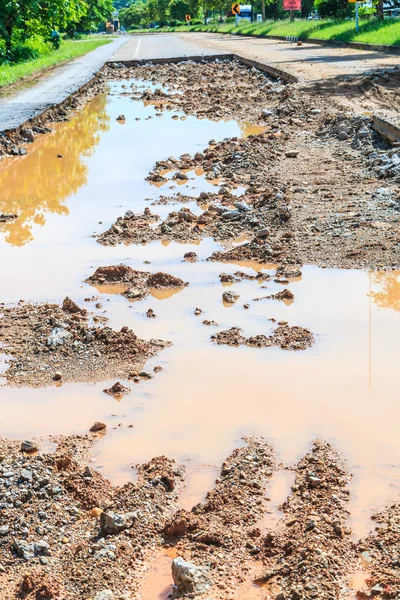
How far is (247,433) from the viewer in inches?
192

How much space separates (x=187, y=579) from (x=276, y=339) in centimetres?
299

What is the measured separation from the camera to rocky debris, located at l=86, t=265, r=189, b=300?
735 centimetres

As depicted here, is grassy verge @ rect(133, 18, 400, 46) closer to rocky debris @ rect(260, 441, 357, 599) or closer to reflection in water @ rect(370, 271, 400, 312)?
reflection in water @ rect(370, 271, 400, 312)

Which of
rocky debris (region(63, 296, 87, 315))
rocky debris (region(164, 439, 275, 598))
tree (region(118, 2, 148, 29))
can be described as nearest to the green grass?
rocky debris (region(63, 296, 87, 315))

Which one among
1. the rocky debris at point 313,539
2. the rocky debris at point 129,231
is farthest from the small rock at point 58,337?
the rocky debris at point 129,231

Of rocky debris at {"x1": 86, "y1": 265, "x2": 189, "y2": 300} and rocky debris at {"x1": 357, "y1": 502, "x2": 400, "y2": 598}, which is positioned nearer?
rocky debris at {"x1": 357, "y1": 502, "x2": 400, "y2": 598}

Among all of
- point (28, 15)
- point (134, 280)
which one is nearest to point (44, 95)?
point (28, 15)

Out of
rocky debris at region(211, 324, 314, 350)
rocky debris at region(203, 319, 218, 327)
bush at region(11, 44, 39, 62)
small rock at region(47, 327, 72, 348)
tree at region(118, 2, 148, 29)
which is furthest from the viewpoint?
tree at region(118, 2, 148, 29)

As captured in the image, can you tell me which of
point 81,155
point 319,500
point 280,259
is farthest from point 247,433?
point 81,155

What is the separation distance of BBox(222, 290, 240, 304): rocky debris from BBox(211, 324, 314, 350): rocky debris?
68cm

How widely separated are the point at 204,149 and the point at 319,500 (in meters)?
10.6

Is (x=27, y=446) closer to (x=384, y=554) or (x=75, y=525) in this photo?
(x=75, y=525)

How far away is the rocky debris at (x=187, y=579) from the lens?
3404mm

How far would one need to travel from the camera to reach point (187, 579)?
3.41 m
